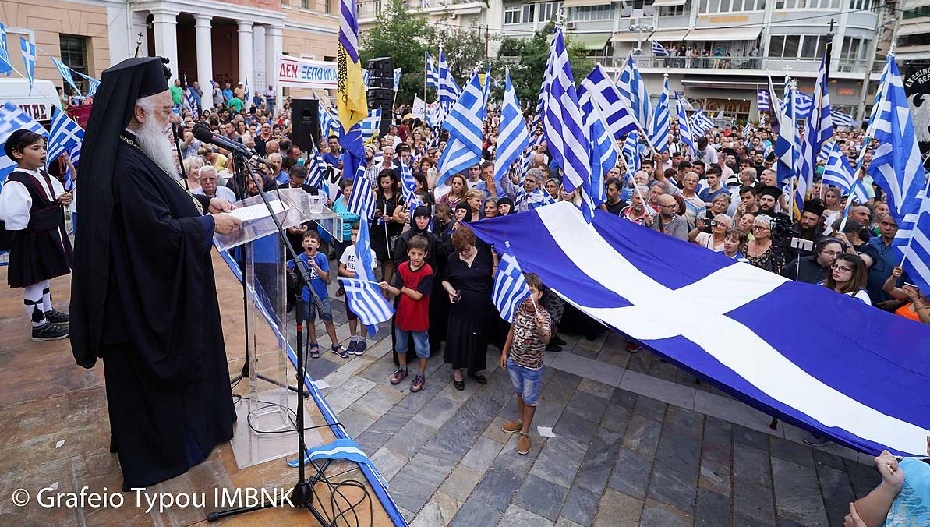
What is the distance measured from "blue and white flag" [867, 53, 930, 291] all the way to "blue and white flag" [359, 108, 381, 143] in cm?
712

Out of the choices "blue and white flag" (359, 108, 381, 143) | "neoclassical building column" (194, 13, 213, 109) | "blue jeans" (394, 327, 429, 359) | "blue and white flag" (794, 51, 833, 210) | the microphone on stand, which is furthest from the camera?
"neoclassical building column" (194, 13, 213, 109)

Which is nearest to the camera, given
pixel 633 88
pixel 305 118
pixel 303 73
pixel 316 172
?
pixel 316 172

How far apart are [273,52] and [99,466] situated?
28029 millimetres

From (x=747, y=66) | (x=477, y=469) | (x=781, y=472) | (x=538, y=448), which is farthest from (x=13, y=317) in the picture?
(x=747, y=66)

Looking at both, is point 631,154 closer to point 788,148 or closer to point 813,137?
point 788,148

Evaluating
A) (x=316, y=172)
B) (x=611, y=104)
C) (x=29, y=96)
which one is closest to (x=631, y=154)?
(x=611, y=104)

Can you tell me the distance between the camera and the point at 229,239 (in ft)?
10.5

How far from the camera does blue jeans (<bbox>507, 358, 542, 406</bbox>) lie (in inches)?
185

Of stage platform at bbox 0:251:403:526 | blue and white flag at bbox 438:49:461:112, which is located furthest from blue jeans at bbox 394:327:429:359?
blue and white flag at bbox 438:49:461:112

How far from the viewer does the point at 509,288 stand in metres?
4.67

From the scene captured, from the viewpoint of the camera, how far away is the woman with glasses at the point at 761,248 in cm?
571

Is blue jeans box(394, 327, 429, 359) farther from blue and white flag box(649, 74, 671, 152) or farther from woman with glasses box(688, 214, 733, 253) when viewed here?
blue and white flag box(649, 74, 671, 152)

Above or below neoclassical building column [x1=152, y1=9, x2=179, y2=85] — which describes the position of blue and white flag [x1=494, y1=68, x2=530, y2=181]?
below

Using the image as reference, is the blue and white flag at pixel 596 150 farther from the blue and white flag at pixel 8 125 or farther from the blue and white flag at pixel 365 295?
the blue and white flag at pixel 8 125
